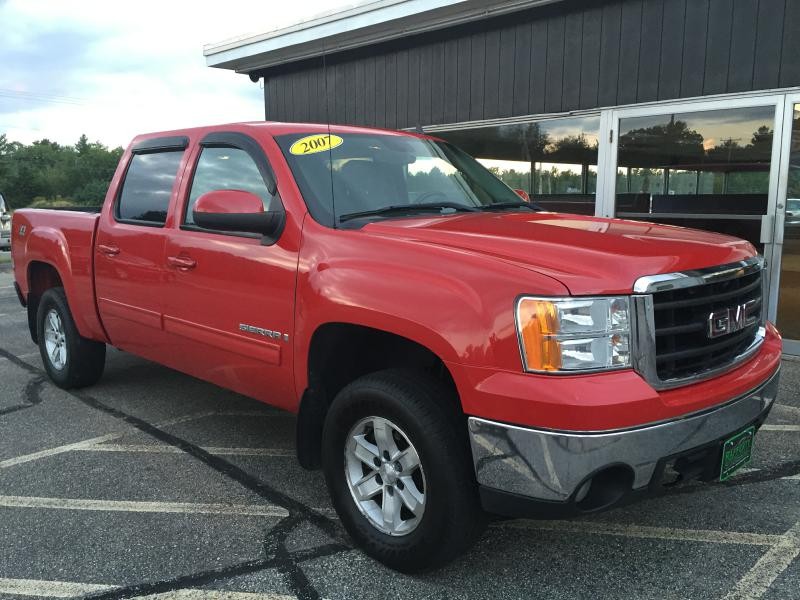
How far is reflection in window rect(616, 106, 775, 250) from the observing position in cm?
637

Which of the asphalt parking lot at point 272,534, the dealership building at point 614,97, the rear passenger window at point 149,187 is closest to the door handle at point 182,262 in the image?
the rear passenger window at point 149,187

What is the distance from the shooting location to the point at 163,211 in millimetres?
3977

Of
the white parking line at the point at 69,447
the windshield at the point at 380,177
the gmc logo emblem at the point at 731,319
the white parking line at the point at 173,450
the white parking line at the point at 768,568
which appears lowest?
the white parking line at the point at 69,447

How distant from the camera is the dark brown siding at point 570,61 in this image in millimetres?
6199

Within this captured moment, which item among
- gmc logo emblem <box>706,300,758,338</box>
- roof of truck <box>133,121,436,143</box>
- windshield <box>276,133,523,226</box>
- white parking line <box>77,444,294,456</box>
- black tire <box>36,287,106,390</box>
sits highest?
roof of truck <box>133,121,436,143</box>

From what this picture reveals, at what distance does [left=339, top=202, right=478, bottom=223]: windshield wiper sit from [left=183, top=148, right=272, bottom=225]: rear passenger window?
0.46 m

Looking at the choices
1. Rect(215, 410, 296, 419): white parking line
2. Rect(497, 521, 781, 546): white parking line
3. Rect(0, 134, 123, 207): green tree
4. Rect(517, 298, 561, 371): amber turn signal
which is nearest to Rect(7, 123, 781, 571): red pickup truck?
Rect(517, 298, 561, 371): amber turn signal

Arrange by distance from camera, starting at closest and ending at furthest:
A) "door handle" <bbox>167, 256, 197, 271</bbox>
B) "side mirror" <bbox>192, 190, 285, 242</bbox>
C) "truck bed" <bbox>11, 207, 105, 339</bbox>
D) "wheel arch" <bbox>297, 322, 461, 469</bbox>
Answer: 1. "wheel arch" <bbox>297, 322, 461, 469</bbox>
2. "side mirror" <bbox>192, 190, 285, 242</bbox>
3. "door handle" <bbox>167, 256, 197, 271</bbox>
4. "truck bed" <bbox>11, 207, 105, 339</bbox>

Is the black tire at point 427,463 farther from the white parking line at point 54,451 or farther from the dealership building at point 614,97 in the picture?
the dealership building at point 614,97

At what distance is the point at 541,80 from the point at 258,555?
6.52 m

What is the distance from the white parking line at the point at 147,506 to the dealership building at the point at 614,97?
3.90 m

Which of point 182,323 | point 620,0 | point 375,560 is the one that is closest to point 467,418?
point 375,560

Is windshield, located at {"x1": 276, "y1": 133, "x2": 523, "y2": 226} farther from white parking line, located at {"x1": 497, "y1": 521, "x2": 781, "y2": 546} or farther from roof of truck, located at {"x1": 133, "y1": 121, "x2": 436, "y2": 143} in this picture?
white parking line, located at {"x1": 497, "y1": 521, "x2": 781, "y2": 546}

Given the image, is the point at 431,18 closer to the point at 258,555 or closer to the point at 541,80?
the point at 541,80
